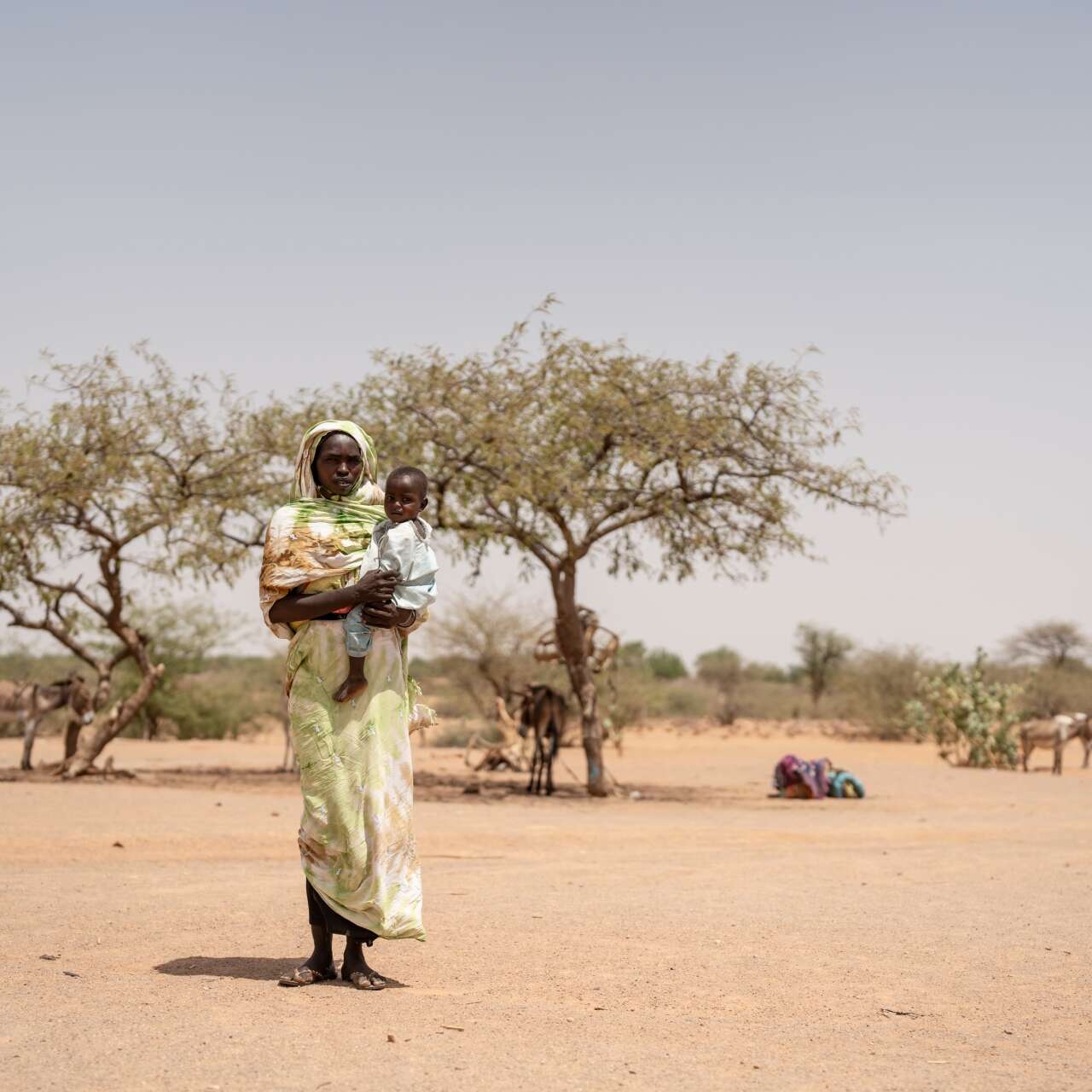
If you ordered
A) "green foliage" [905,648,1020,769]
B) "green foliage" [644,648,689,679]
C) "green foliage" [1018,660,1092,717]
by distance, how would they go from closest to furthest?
"green foliage" [905,648,1020,769]
"green foliage" [1018,660,1092,717]
"green foliage" [644,648,689,679]

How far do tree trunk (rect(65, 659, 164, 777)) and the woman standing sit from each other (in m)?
12.8

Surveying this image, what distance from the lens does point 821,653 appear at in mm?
57438

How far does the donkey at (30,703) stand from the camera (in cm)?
1917

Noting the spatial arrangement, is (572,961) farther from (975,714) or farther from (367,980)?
(975,714)

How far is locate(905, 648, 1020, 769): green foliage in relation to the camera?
27031 millimetres

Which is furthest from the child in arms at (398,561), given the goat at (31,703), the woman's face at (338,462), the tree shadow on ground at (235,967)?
the goat at (31,703)

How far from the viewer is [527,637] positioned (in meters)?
33.5

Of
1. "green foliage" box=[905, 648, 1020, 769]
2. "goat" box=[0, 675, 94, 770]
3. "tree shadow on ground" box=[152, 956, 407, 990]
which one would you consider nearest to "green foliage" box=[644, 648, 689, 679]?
"green foliage" box=[905, 648, 1020, 769]

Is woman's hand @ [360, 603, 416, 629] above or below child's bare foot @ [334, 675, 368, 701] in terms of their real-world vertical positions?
above

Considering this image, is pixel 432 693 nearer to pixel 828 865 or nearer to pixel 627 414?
pixel 627 414

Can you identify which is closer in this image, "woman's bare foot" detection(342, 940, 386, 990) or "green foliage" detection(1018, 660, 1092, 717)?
"woman's bare foot" detection(342, 940, 386, 990)

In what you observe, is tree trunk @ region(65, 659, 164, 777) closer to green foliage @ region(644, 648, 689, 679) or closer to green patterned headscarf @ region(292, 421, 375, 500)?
green patterned headscarf @ region(292, 421, 375, 500)

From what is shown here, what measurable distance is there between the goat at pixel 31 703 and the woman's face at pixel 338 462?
14.0m

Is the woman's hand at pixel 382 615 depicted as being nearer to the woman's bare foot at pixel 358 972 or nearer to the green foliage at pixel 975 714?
the woman's bare foot at pixel 358 972
